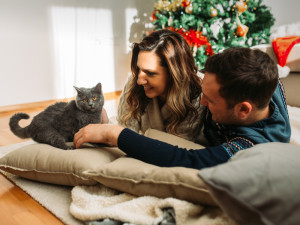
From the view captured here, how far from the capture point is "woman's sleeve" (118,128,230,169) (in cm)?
87

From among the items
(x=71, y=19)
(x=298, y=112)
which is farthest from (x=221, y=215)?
(x=71, y=19)

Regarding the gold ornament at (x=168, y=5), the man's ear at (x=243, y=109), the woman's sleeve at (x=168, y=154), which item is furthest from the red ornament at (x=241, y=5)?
the woman's sleeve at (x=168, y=154)

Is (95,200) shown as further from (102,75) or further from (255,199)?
(102,75)

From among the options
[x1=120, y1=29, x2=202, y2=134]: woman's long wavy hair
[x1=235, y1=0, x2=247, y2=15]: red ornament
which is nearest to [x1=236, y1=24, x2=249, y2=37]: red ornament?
[x1=235, y1=0, x2=247, y2=15]: red ornament

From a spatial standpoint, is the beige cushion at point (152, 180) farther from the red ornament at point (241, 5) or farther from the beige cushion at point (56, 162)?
the red ornament at point (241, 5)

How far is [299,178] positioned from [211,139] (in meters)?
0.70

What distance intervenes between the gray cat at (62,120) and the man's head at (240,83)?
602 millimetres

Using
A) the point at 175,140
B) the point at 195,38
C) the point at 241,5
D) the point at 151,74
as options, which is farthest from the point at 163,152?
the point at 241,5

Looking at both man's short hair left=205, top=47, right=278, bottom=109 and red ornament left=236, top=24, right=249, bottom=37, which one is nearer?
man's short hair left=205, top=47, right=278, bottom=109

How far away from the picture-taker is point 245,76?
0.85 m

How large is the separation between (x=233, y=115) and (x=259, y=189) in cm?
46

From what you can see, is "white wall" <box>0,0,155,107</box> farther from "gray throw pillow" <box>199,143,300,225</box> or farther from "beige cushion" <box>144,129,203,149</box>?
"gray throw pillow" <box>199,143,300,225</box>

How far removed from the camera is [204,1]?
9.37 ft

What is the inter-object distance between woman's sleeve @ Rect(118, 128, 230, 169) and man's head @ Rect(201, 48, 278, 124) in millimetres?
156
